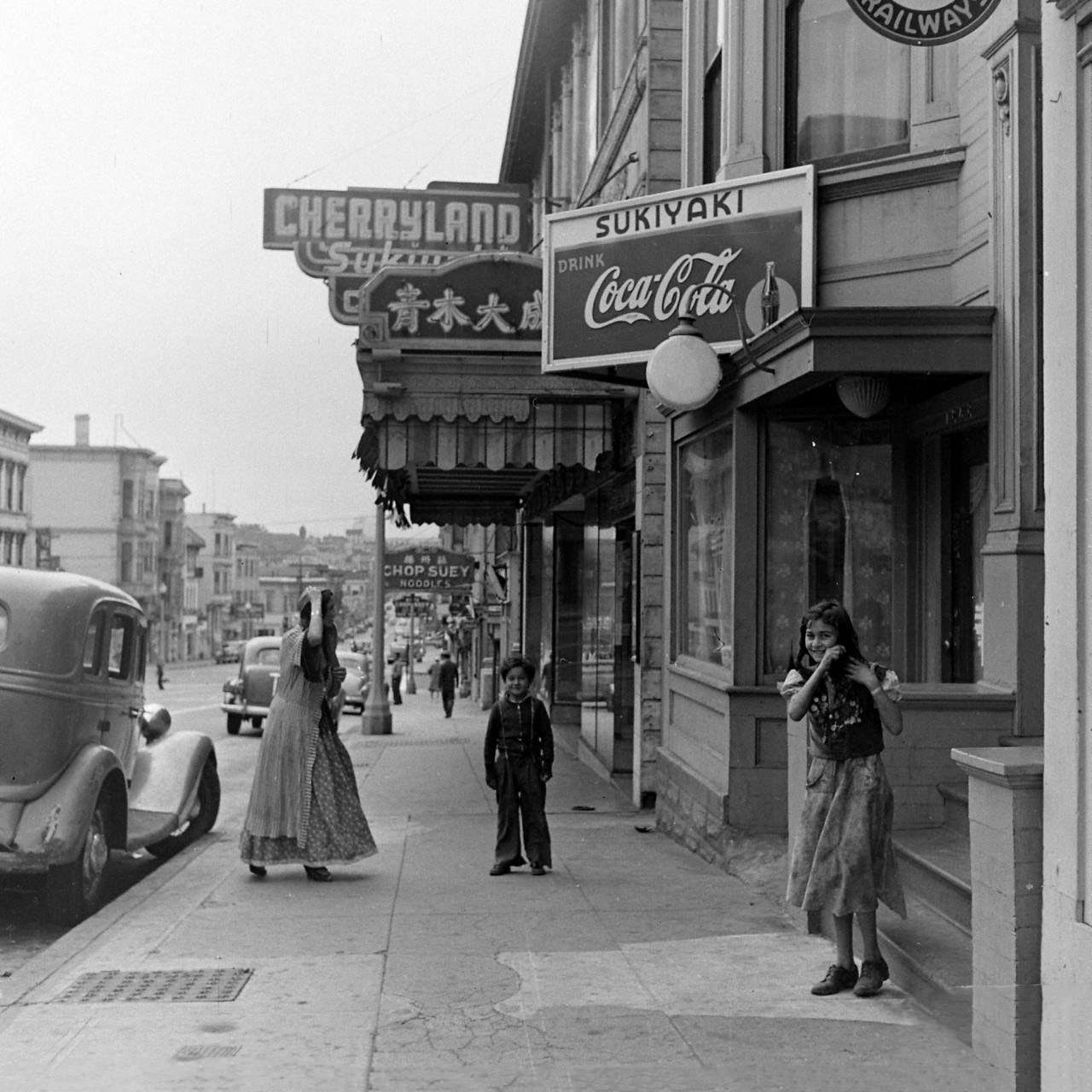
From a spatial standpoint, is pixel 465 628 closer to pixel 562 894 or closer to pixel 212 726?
pixel 212 726

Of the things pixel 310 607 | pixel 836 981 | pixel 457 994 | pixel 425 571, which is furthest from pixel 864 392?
pixel 425 571

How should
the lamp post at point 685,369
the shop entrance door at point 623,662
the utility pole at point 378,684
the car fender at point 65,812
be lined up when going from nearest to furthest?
the car fender at point 65,812
the lamp post at point 685,369
the shop entrance door at point 623,662
the utility pole at point 378,684

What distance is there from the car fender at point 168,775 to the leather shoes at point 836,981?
20.6 feet

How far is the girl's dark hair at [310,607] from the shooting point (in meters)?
9.20

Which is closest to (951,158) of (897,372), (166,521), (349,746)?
(897,372)

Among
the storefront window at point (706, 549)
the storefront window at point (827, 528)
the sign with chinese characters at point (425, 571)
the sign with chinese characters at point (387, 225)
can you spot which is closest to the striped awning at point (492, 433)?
the storefront window at point (706, 549)

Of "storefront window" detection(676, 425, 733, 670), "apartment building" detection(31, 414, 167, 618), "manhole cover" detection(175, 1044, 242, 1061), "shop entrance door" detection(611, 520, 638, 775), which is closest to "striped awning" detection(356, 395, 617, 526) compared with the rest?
"storefront window" detection(676, 425, 733, 670)

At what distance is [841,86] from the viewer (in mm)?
9180

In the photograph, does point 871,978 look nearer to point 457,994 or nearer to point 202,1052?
point 457,994

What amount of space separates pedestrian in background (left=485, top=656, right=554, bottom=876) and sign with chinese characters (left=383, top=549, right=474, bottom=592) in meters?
21.6

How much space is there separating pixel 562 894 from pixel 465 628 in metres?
47.6

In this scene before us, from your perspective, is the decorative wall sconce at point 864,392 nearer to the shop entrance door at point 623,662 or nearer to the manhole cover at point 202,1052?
the manhole cover at point 202,1052

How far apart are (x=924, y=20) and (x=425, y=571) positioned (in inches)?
1041

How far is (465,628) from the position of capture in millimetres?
56062
